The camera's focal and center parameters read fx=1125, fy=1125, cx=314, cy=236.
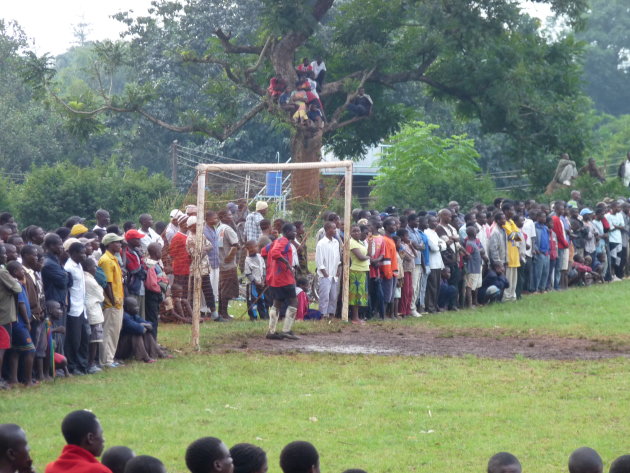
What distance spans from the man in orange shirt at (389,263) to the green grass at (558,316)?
0.79 metres

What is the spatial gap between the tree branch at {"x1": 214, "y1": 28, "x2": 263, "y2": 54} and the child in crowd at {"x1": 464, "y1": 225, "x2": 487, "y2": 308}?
29.7ft

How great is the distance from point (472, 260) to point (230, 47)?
982 cm

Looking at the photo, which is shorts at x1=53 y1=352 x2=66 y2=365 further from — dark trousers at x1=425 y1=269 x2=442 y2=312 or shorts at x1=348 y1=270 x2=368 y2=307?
dark trousers at x1=425 y1=269 x2=442 y2=312

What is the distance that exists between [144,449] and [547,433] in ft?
12.2

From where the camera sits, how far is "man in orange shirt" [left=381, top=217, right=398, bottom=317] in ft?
62.0

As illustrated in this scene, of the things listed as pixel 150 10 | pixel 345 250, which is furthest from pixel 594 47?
pixel 345 250

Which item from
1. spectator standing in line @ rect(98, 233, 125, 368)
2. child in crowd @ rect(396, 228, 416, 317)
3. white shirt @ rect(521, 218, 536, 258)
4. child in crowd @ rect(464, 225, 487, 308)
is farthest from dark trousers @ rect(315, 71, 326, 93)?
spectator standing in line @ rect(98, 233, 125, 368)

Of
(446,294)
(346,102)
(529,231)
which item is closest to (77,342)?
(446,294)

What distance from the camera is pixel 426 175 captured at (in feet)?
103

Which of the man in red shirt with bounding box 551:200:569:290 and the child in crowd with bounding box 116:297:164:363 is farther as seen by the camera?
the man in red shirt with bounding box 551:200:569:290

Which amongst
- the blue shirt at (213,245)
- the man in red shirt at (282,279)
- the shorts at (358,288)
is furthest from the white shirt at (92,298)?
the shorts at (358,288)

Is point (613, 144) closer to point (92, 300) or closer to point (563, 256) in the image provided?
point (563, 256)

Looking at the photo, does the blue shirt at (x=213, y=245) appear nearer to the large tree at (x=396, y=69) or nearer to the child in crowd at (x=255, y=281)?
the child in crowd at (x=255, y=281)

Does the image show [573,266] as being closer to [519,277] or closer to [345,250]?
[519,277]
